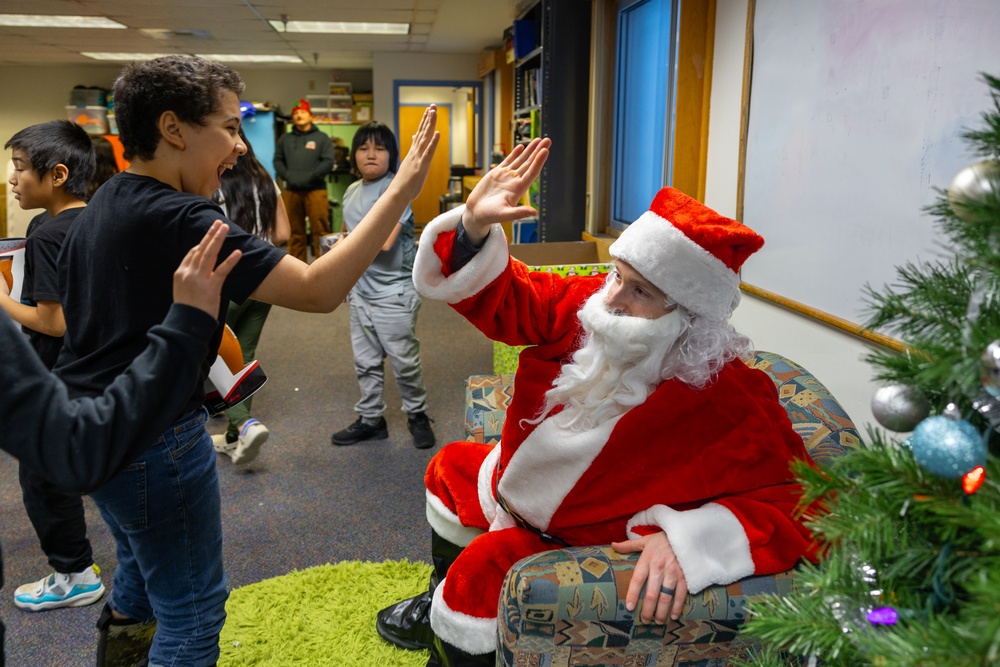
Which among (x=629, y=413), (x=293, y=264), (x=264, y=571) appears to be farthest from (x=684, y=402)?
(x=264, y=571)

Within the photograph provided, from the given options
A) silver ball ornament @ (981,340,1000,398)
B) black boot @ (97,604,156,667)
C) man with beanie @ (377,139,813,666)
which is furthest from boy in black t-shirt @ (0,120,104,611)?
silver ball ornament @ (981,340,1000,398)

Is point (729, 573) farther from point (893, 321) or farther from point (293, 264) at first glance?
point (293, 264)

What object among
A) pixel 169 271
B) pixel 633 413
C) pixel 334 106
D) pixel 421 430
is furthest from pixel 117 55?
pixel 633 413

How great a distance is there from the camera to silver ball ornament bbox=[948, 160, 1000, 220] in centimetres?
72

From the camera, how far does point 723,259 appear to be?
1.40 m

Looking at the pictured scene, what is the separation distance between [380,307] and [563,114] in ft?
5.89

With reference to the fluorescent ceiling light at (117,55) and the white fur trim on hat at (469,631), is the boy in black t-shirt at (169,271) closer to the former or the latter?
the white fur trim on hat at (469,631)

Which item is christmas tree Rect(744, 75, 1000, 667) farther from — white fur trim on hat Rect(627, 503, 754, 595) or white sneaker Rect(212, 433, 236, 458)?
white sneaker Rect(212, 433, 236, 458)

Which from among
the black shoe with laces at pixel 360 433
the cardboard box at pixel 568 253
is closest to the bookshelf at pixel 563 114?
the cardboard box at pixel 568 253

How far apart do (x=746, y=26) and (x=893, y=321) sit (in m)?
1.87

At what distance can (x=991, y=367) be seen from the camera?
0.70 m

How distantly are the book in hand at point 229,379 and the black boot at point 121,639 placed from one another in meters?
0.49

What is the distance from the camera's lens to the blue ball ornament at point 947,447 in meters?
0.72

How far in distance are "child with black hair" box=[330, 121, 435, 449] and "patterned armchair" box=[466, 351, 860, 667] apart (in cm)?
205
